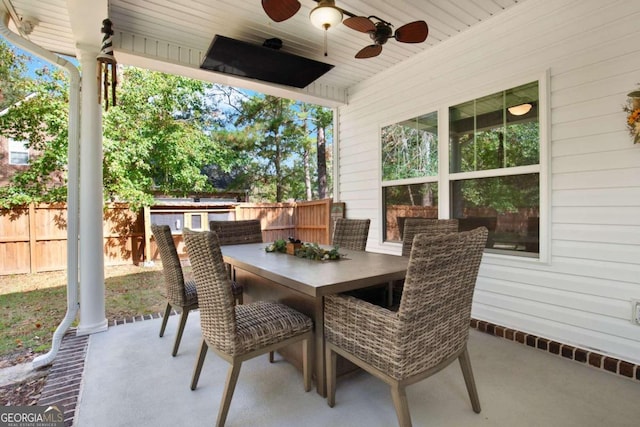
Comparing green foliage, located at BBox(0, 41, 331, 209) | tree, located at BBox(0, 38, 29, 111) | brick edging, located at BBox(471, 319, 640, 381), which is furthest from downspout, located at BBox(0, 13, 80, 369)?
tree, located at BBox(0, 38, 29, 111)

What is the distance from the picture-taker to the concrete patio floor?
1676 mm

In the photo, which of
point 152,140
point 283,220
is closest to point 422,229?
point 283,220

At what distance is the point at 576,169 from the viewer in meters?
2.35

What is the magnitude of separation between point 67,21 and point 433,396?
4.17m

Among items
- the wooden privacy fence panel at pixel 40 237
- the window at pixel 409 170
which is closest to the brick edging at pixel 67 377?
the window at pixel 409 170

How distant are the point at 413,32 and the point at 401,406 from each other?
8.07 ft

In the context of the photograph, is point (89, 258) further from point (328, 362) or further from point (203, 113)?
point (203, 113)

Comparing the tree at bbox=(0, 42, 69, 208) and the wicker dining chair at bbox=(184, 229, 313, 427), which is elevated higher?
the tree at bbox=(0, 42, 69, 208)

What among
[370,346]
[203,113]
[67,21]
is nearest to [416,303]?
[370,346]

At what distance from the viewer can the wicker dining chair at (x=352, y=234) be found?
316 centimetres

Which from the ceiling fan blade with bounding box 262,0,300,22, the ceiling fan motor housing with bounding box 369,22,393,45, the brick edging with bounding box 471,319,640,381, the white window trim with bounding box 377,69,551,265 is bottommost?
the brick edging with bounding box 471,319,640,381

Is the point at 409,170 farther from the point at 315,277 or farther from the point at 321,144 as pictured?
the point at 321,144

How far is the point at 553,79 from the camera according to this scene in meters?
2.47

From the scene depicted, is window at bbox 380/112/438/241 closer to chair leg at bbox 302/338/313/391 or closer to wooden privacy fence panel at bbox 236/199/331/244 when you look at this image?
chair leg at bbox 302/338/313/391
